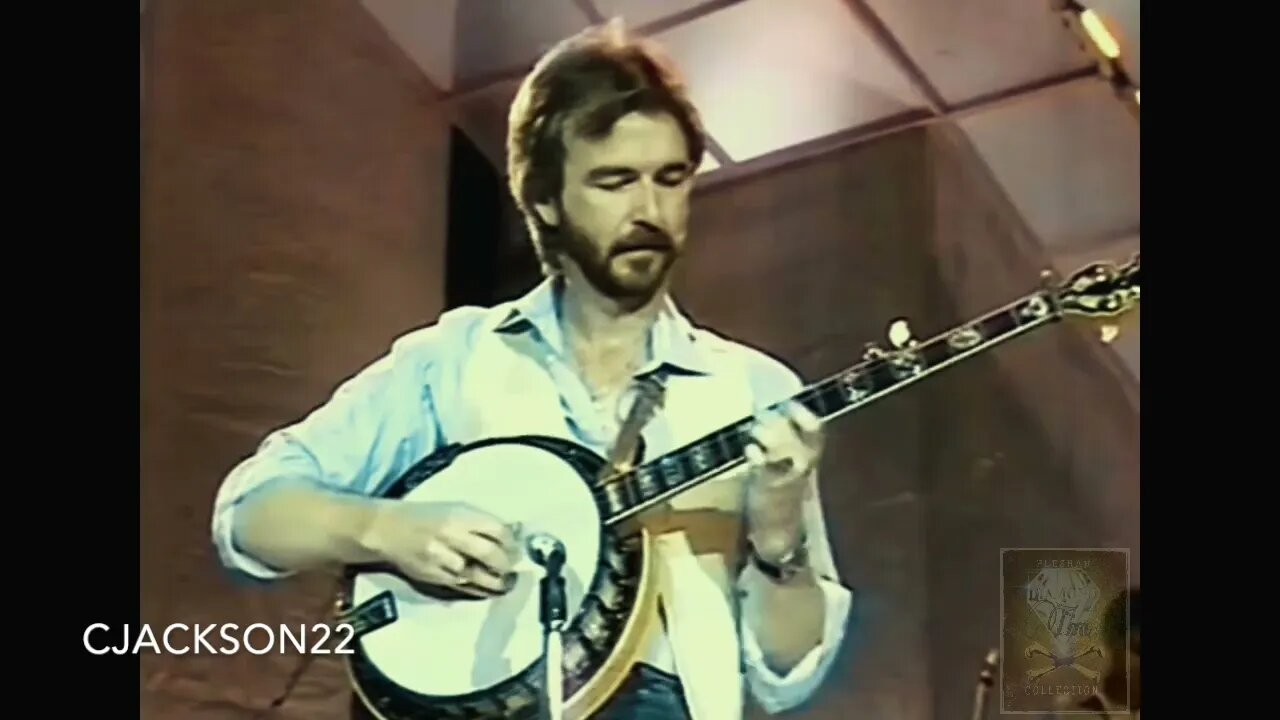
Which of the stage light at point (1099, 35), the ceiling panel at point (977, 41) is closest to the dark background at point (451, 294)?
the ceiling panel at point (977, 41)

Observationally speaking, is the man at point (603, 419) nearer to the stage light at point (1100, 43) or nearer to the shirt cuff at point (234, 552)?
the shirt cuff at point (234, 552)

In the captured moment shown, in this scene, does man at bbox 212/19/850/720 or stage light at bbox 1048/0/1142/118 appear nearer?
man at bbox 212/19/850/720

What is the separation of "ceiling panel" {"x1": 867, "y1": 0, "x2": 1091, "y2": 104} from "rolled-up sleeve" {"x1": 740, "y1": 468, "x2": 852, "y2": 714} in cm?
49

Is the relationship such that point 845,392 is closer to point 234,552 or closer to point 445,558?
point 445,558

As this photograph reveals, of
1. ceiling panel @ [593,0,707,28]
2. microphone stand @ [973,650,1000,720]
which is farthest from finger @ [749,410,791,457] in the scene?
ceiling panel @ [593,0,707,28]

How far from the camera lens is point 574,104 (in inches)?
71.2

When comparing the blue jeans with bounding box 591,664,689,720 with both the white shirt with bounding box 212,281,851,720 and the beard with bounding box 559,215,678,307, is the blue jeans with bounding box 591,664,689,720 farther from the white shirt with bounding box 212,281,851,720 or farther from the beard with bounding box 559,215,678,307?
the beard with bounding box 559,215,678,307

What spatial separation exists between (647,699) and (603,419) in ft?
0.99

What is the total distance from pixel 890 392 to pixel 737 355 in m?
0.17

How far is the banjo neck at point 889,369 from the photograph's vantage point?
1752 mm

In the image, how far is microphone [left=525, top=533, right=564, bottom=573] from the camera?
1742 millimetres
